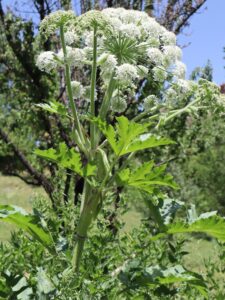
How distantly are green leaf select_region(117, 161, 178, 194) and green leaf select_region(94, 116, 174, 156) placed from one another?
99 mm

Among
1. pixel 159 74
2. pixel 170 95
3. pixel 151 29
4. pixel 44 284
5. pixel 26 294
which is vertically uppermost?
pixel 151 29

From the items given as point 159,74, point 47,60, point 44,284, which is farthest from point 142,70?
point 44,284

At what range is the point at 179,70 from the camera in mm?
2846

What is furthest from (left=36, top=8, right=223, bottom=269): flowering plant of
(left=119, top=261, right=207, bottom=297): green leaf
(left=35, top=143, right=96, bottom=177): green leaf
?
(left=119, top=261, right=207, bottom=297): green leaf

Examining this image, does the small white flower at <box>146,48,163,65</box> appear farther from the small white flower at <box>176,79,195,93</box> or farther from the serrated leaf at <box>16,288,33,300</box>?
the serrated leaf at <box>16,288,33,300</box>

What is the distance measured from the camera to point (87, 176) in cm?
241

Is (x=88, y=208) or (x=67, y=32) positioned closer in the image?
(x=88, y=208)

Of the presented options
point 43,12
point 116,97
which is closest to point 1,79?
point 43,12

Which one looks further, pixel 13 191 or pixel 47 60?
pixel 13 191

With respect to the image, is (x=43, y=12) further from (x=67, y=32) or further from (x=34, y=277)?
(x=34, y=277)

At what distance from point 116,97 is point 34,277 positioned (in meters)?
1.07

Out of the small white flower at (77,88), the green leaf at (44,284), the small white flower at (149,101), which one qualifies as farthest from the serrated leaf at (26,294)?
the small white flower at (149,101)

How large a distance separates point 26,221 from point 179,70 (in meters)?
1.14

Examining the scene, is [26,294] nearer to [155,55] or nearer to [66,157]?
[66,157]
